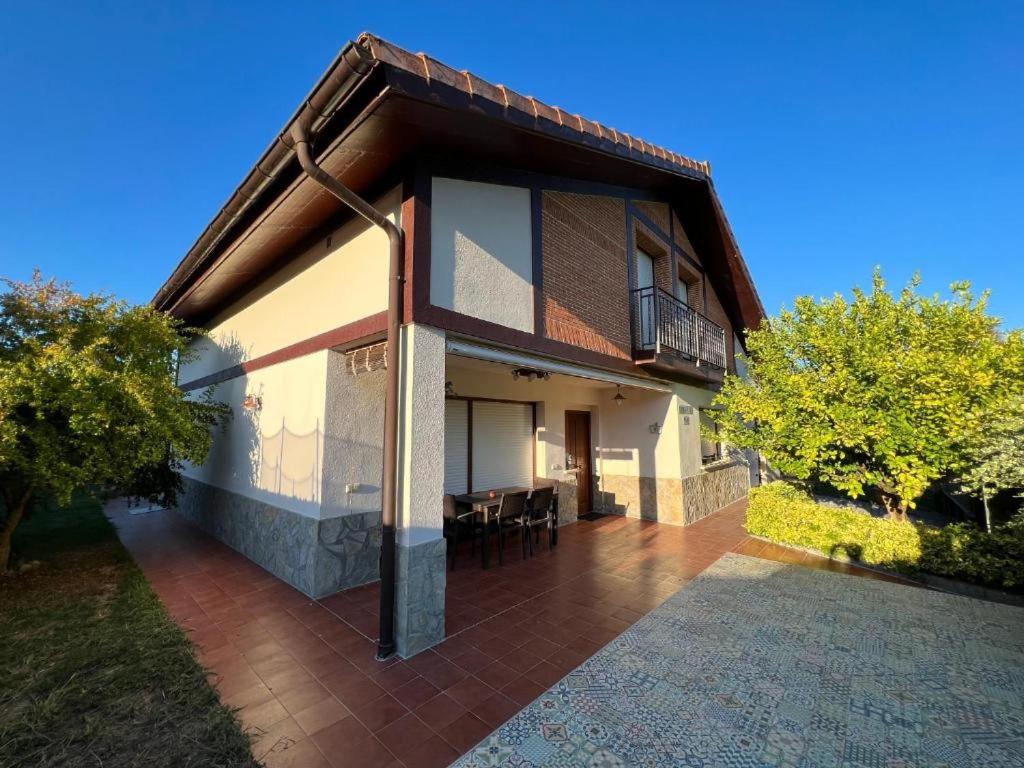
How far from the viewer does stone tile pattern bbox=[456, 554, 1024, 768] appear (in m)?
2.77

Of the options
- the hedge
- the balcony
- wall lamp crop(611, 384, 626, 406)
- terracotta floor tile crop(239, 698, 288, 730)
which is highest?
the balcony

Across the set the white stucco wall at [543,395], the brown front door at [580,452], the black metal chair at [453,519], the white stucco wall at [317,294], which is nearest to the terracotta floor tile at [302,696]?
the black metal chair at [453,519]

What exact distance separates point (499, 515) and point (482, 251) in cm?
389

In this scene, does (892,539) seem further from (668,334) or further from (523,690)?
(523,690)

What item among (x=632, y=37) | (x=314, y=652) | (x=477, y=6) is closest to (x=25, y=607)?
(x=314, y=652)

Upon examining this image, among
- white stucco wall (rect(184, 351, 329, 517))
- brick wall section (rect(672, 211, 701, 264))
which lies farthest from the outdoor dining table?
brick wall section (rect(672, 211, 701, 264))

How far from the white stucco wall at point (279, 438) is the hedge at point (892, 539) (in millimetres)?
7868

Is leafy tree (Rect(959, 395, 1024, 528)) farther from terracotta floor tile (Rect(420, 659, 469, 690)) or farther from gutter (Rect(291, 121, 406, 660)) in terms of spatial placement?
gutter (Rect(291, 121, 406, 660))

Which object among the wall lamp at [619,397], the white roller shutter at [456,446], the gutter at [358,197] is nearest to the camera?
the gutter at [358,197]

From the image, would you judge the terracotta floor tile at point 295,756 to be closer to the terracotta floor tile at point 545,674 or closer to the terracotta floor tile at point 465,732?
the terracotta floor tile at point 465,732

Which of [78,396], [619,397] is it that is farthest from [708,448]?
[78,396]

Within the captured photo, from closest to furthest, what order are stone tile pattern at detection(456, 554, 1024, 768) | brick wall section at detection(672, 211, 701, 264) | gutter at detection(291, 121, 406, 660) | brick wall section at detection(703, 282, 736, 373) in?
stone tile pattern at detection(456, 554, 1024, 768) → gutter at detection(291, 121, 406, 660) → brick wall section at detection(672, 211, 701, 264) → brick wall section at detection(703, 282, 736, 373)

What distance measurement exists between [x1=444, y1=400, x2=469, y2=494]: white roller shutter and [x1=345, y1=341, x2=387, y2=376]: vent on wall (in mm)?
2457

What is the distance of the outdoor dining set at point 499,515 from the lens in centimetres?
652
